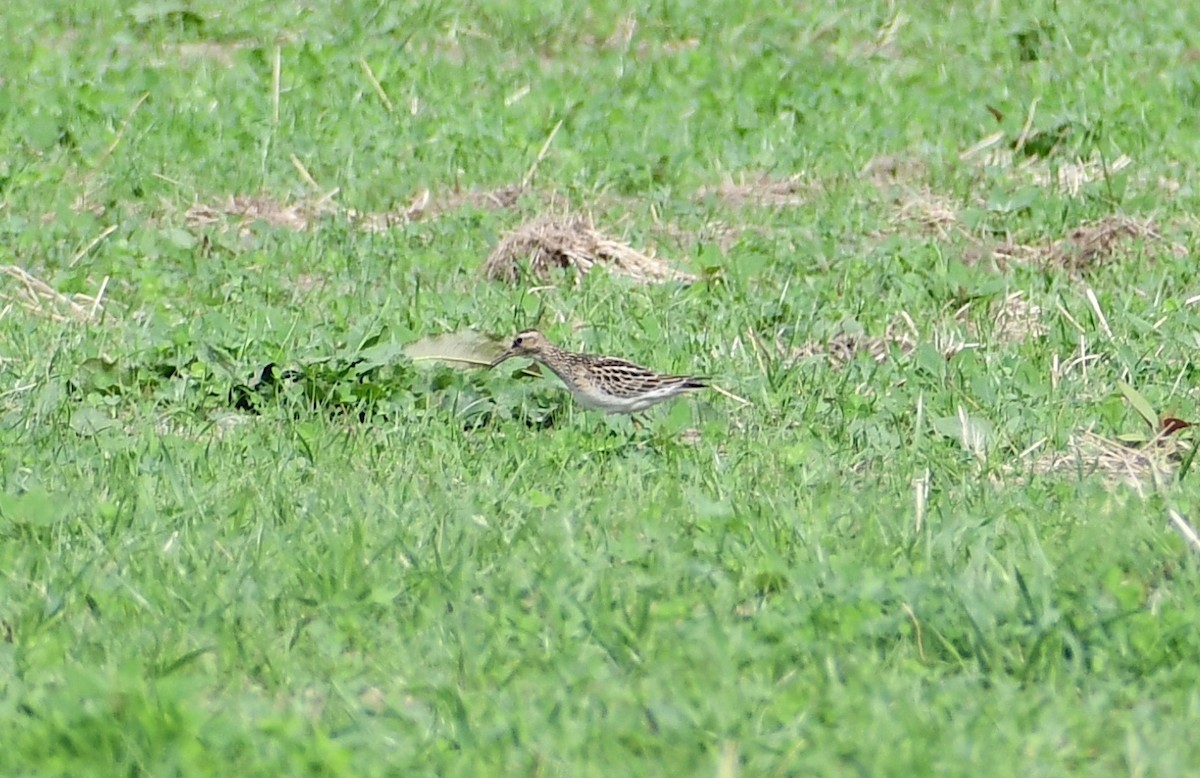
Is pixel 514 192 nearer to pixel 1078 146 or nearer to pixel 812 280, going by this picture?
pixel 812 280

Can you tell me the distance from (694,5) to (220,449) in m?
8.32

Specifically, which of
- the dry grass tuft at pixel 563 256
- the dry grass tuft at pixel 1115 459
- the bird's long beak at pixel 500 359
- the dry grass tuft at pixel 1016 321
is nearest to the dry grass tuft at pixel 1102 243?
the dry grass tuft at pixel 1016 321

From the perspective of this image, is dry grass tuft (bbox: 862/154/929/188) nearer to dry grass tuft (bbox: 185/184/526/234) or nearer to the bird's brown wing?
dry grass tuft (bbox: 185/184/526/234)

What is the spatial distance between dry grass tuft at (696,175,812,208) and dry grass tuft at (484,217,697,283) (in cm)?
112

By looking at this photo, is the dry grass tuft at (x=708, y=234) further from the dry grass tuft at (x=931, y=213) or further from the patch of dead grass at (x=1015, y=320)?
the patch of dead grass at (x=1015, y=320)

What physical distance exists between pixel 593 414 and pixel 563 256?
235 centimetres

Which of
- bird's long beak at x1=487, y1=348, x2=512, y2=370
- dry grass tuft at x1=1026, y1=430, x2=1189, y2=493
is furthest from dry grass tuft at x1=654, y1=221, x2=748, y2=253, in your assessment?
dry grass tuft at x1=1026, y1=430, x2=1189, y2=493

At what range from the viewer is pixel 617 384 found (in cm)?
764

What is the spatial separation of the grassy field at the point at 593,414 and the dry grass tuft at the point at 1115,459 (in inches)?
0.9

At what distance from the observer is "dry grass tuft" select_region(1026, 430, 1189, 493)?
6805mm

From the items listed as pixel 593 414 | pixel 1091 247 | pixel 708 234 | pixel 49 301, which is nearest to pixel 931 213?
pixel 1091 247

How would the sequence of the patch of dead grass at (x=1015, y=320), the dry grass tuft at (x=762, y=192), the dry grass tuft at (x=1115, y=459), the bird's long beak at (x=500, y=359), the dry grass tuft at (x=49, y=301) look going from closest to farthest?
the dry grass tuft at (x=1115, y=459), the bird's long beak at (x=500, y=359), the patch of dead grass at (x=1015, y=320), the dry grass tuft at (x=49, y=301), the dry grass tuft at (x=762, y=192)

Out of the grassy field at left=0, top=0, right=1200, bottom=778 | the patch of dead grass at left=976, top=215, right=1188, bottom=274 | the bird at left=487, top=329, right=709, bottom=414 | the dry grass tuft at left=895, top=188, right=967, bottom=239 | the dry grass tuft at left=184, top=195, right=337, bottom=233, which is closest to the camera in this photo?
the grassy field at left=0, top=0, right=1200, bottom=778

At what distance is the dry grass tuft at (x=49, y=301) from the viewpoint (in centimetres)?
915
